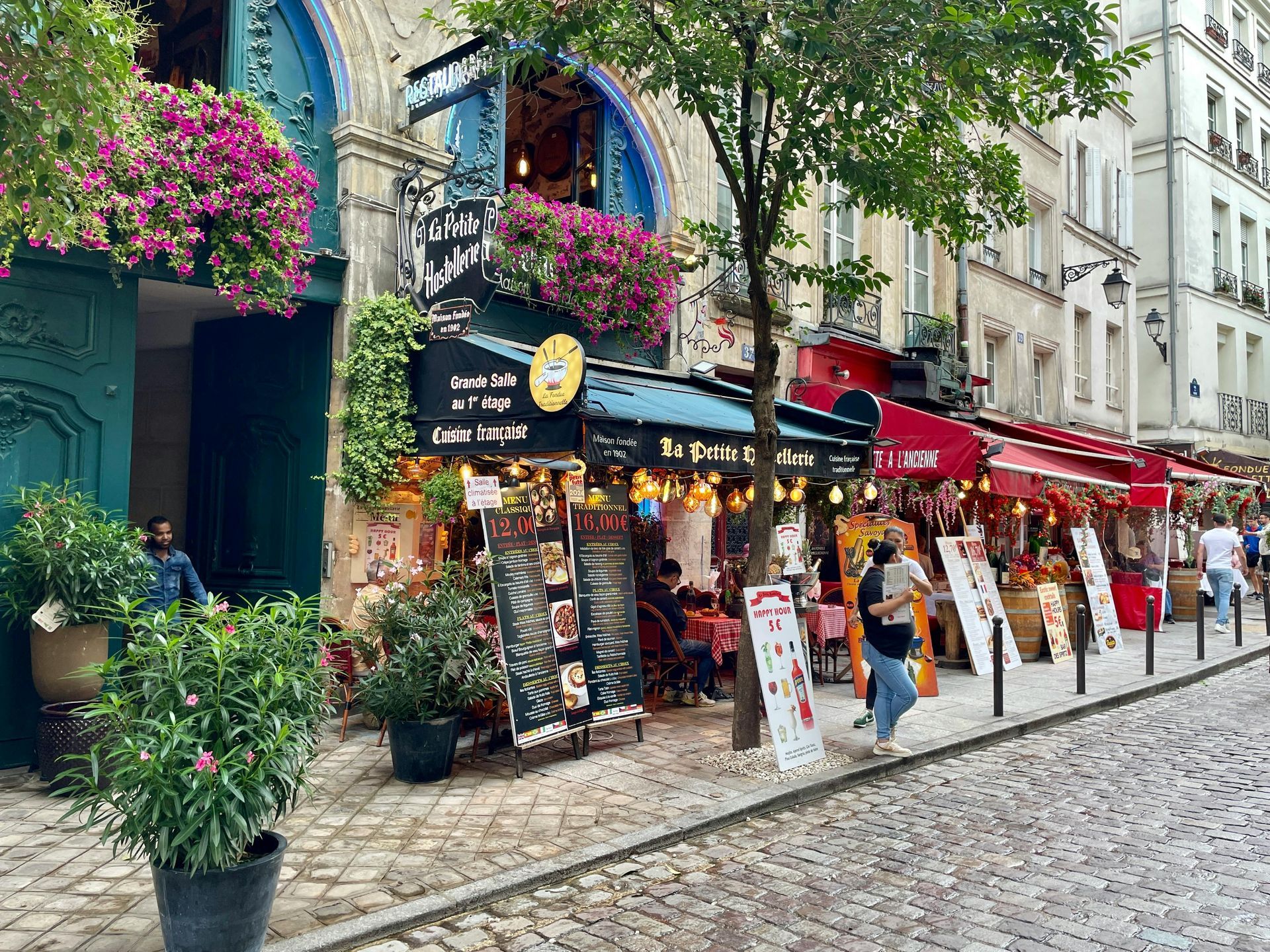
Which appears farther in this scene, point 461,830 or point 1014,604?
point 1014,604

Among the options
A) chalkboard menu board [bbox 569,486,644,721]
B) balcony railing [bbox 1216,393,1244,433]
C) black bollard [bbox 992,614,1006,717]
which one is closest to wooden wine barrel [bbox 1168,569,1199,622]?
balcony railing [bbox 1216,393,1244,433]

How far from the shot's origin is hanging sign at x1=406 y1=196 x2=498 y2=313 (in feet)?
26.0

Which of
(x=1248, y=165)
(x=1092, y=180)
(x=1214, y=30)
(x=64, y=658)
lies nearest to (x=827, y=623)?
(x=64, y=658)

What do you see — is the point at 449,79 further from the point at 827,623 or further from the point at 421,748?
the point at 827,623

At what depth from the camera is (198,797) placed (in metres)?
3.70

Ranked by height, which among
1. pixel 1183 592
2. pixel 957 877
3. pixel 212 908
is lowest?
pixel 957 877

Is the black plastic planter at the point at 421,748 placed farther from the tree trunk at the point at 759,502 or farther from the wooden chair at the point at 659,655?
the wooden chair at the point at 659,655

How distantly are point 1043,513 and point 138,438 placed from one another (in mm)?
12238

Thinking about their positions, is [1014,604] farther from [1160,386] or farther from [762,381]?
[1160,386]

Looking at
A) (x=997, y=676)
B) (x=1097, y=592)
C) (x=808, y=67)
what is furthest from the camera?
(x=1097, y=592)

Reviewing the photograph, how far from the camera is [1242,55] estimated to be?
2719 cm

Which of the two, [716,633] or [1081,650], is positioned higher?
[716,633]

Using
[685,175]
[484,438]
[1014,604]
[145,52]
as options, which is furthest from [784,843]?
[145,52]

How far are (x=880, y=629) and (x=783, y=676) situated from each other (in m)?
0.88
